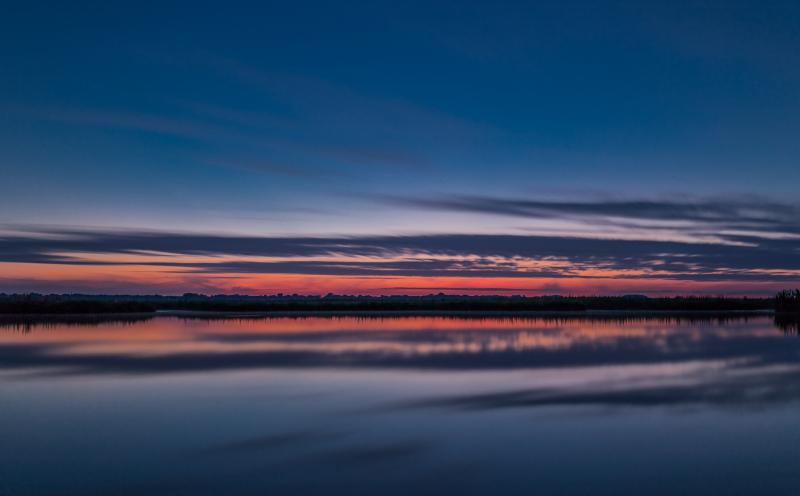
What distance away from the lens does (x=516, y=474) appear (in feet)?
23.1

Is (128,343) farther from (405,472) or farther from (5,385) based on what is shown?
(405,472)

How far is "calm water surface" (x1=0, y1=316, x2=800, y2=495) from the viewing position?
6840mm

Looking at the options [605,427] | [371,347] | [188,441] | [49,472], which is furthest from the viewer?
[371,347]

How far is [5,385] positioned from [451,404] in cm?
916

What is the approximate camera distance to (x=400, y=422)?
9656mm

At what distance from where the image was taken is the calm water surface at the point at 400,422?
6840mm

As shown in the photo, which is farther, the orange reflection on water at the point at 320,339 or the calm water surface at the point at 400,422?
the orange reflection on water at the point at 320,339

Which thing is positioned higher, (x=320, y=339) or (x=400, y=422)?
(x=400, y=422)

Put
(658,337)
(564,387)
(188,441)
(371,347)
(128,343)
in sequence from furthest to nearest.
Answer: (658,337) < (128,343) < (371,347) < (564,387) < (188,441)

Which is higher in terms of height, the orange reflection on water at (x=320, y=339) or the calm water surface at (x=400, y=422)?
the calm water surface at (x=400, y=422)

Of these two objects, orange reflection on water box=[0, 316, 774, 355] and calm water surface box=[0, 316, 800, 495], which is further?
orange reflection on water box=[0, 316, 774, 355]

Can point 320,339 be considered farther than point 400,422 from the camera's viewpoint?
Yes

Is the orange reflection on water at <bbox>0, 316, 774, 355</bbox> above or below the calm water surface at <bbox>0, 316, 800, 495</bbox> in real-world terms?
below

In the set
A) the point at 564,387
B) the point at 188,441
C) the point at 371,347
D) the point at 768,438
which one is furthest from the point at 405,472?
the point at 371,347
